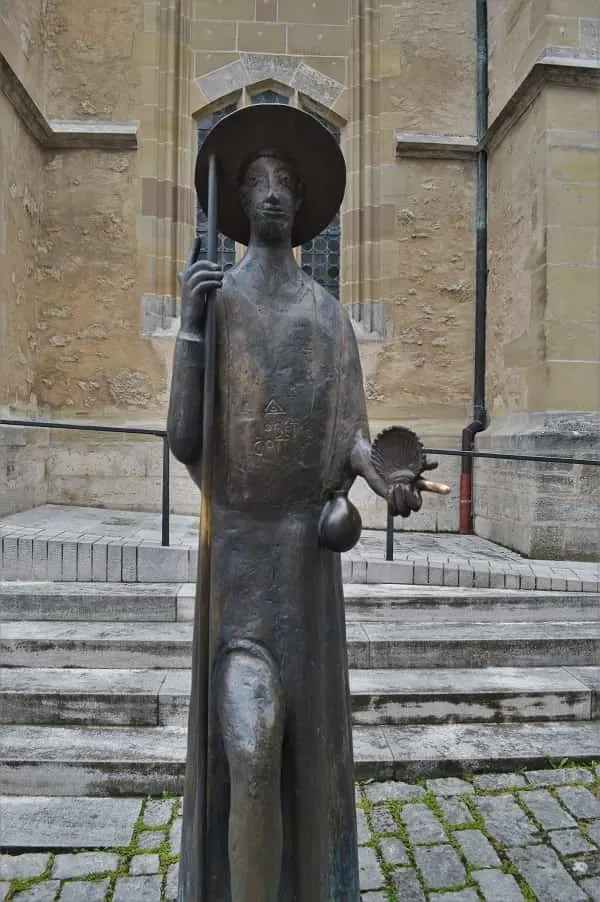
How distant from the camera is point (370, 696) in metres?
3.74

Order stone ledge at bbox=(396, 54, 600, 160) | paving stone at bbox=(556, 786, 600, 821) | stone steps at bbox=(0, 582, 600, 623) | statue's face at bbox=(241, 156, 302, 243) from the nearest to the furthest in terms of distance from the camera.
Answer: statue's face at bbox=(241, 156, 302, 243) < paving stone at bbox=(556, 786, 600, 821) < stone steps at bbox=(0, 582, 600, 623) < stone ledge at bbox=(396, 54, 600, 160)

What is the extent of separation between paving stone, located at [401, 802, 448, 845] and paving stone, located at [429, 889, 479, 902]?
0.32 metres

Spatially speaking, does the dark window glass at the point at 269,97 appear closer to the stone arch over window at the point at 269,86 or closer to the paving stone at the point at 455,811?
the stone arch over window at the point at 269,86

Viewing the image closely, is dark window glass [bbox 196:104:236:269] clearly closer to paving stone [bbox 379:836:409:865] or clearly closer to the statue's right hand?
paving stone [bbox 379:836:409:865]

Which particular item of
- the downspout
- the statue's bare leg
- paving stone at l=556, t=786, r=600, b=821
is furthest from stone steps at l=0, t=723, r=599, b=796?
the downspout

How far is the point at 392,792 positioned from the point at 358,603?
1446 millimetres

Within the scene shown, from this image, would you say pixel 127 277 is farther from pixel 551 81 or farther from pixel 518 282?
pixel 551 81

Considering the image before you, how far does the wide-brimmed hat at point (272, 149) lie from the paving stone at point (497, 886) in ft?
7.60

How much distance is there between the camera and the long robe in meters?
1.79

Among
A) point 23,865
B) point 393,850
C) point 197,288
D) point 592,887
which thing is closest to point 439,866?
point 393,850

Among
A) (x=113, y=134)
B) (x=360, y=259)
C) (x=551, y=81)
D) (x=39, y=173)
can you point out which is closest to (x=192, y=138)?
(x=113, y=134)

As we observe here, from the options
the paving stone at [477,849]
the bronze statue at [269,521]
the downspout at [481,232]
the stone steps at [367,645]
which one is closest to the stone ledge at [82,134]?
the downspout at [481,232]

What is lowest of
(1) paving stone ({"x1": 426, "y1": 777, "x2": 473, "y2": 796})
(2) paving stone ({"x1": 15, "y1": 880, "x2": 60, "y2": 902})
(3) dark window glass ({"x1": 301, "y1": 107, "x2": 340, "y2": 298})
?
(2) paving stone ({"x1": 15, "y1": 880, "x2": 60, "y2": 902})

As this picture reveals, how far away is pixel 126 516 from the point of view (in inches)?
287
